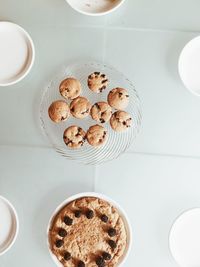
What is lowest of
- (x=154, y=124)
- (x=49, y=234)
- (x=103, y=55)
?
(x=49, y=234)

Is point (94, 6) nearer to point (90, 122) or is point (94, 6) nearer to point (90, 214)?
point (90, 122)

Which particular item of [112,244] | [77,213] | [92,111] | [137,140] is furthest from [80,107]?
[112,244]

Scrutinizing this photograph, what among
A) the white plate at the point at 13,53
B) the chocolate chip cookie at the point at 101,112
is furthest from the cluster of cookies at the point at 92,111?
the white plate at the point at 13,53

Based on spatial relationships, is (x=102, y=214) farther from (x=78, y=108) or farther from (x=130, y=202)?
(x=78, y=108)

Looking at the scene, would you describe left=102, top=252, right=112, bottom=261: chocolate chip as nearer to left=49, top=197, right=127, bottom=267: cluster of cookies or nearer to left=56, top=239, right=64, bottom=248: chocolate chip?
left=49, top=197, right=127, bottom=267: cluster of cookies

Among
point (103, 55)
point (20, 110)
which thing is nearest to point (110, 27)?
point (103, 55)
